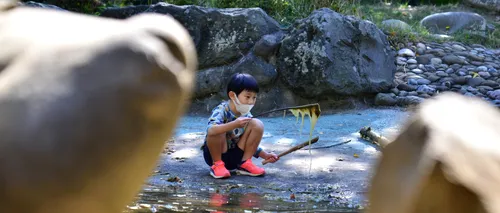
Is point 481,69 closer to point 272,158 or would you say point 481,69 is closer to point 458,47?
point 458,47

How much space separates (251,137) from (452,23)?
7.48 metres

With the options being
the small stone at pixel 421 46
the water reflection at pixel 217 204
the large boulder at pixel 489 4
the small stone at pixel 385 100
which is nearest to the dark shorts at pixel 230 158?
the water reflection at pixel 217 204

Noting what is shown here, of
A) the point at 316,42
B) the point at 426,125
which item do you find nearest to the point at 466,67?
the point at 316,42

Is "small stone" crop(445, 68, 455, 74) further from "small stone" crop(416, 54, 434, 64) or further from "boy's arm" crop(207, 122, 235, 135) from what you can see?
"boy's arm" crop(207, 122, 235, 135)

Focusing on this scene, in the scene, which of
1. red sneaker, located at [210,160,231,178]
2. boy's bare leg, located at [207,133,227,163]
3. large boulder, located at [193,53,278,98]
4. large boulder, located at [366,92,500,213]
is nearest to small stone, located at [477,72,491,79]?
large boulder, located at [193,53,278,98]

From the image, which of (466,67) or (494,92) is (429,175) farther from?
(466,67)

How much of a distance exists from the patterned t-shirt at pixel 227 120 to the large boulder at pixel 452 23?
6.73 meters

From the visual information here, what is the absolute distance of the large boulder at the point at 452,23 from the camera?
36.0 feet

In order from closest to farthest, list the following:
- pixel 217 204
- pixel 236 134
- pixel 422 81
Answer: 1. pixel 217 204
2. pixel 236 134
3. pixel 422 81

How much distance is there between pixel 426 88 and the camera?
7.52 metres

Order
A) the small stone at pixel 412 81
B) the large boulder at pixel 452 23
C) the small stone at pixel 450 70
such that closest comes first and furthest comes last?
the small stone at pixel 412 81
the small stone at pixel 450 70
the large boulder at pixel 452 23

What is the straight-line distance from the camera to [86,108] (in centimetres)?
81

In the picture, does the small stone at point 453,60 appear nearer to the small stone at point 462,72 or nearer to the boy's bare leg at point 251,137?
the small stone at point 462,72

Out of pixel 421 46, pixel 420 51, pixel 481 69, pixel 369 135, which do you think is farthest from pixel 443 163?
pixel 421 46
